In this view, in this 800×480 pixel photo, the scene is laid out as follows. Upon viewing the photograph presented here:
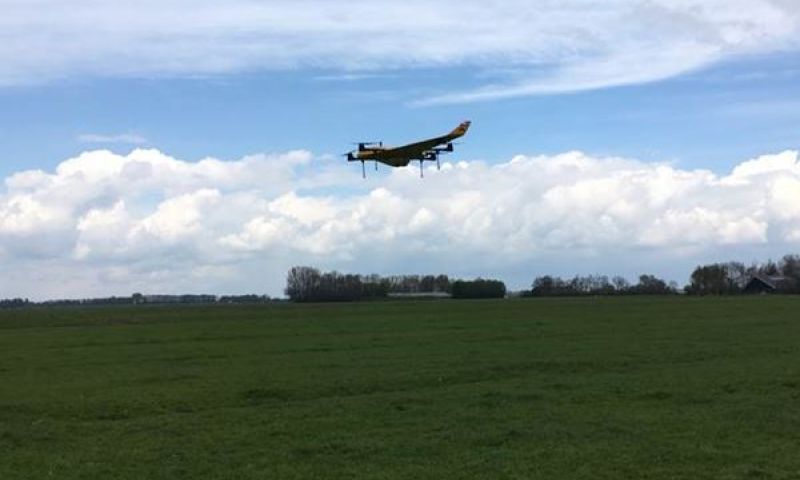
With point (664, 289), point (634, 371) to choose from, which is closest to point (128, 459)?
point (634, 371)

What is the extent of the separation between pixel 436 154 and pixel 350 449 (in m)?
A: 17.1

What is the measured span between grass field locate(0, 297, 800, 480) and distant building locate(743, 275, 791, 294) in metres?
154

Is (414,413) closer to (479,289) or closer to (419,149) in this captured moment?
(419,149)

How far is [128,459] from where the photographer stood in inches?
607

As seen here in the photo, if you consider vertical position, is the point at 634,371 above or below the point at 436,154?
below

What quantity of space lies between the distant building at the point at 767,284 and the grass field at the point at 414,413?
15352cm

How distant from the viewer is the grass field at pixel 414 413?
14.4 metres

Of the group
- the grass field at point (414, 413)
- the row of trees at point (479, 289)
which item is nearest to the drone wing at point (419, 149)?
the grass field at point (414, 413)

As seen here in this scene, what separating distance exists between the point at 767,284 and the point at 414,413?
181369 mm

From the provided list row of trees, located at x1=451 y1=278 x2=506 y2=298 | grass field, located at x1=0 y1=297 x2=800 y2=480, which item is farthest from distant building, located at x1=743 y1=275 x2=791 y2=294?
grass field, located at x1=0 y1=297 x2=800 y2=480

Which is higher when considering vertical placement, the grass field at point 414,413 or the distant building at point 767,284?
the distant building at point 767,284

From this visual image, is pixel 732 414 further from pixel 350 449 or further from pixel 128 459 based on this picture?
pixel 128 459

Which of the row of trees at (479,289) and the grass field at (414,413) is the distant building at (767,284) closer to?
the row of trees at (479,289)

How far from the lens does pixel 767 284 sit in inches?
7308
